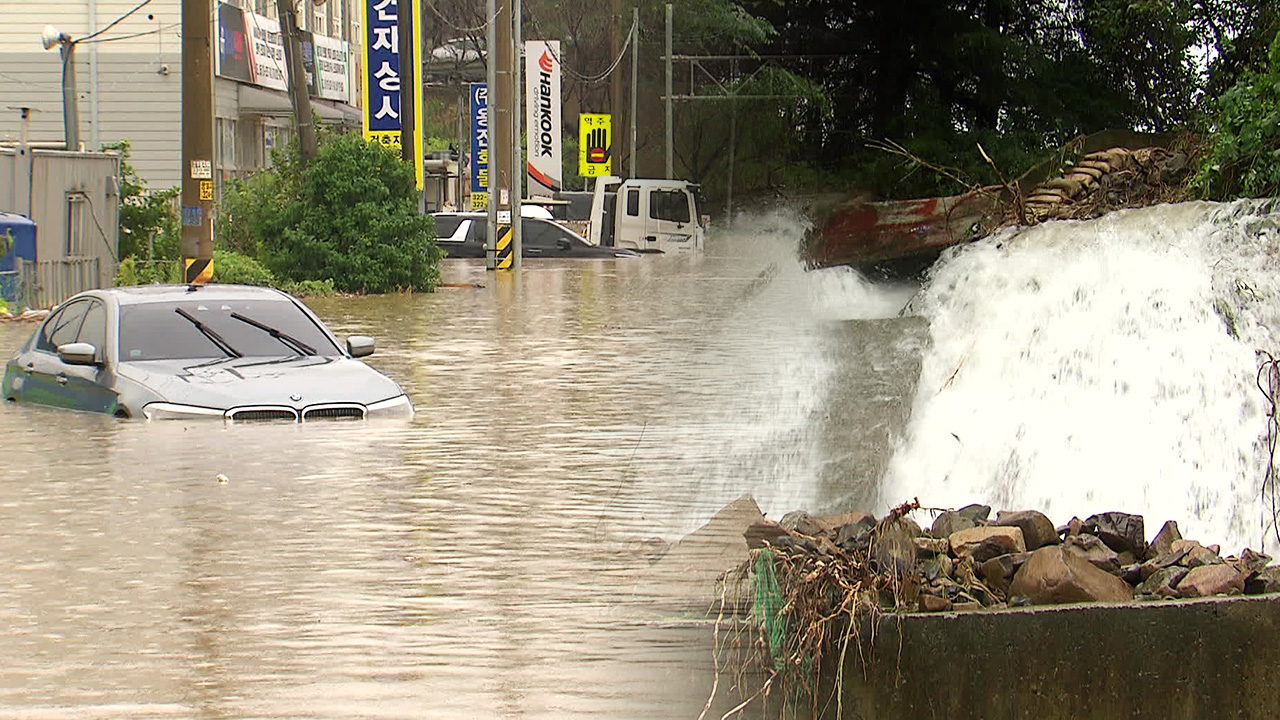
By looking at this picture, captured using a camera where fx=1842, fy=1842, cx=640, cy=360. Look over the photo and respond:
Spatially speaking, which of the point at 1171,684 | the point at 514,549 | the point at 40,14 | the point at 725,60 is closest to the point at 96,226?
the point at 40,14

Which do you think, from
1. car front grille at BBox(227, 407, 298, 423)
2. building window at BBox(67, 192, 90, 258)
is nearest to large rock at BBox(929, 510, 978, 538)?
car front grille at BBox(227, 407, 298, 423)

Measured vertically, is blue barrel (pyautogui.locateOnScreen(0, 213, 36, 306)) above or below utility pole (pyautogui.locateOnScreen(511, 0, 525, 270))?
below

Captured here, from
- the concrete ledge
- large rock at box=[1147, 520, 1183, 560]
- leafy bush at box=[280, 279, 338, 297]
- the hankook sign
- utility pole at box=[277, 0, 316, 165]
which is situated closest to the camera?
the concrete ledge

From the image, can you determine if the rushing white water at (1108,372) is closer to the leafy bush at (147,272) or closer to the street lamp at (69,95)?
the leafy bush at (147,272)

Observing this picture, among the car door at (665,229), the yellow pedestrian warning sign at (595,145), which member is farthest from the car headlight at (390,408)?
the yellow pedestrian warning sign at (595,145)

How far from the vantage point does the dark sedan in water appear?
130 feet

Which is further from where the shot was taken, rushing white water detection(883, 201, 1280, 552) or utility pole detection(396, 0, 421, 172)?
utility pole detection(396, 0, 421, 172)

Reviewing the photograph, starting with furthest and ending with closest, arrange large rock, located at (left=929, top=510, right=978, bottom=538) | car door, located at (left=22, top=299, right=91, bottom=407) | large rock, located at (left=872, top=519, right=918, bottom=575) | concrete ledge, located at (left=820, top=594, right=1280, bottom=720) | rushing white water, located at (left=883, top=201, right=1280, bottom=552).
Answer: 1. car door, located at (left=22, top=299, right=91, bottom=407)
2. rushing white water, located at (left=883, top=201, right=1280, bottom=552)
3. large rock, located at (left=929, top=510, right=978, bottom=538)
4. large rock, located at (left=872, top=519, right=918, bottom=575)
5. concrete ledge, located at (left=820, top=594, right=1280, bottom=720)

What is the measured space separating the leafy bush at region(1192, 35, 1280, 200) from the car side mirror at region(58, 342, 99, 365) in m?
7.41

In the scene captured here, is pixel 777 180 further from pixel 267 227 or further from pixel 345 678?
pixel 267 227

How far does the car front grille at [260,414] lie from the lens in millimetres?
11359

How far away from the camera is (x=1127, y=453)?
261 inches

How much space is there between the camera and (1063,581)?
4.82m

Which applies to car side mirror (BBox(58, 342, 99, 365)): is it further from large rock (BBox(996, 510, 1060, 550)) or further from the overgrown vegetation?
the overgrown vegetation
